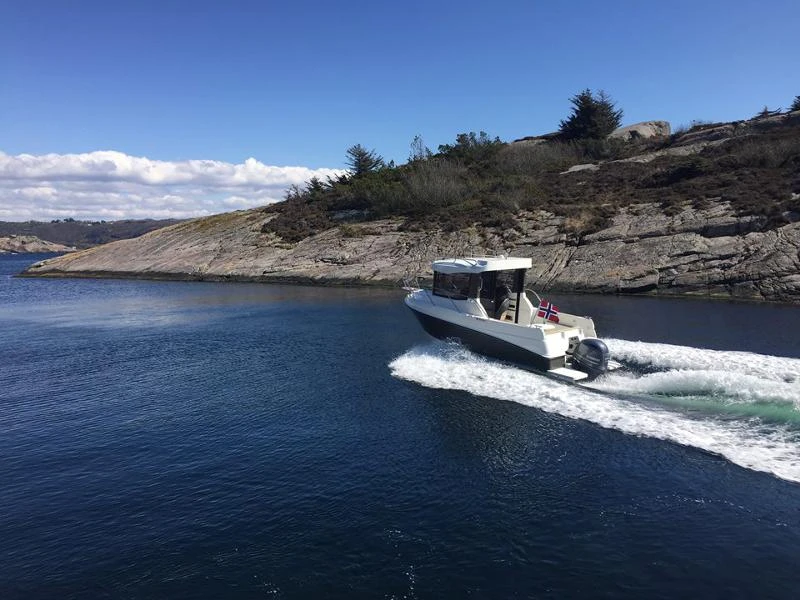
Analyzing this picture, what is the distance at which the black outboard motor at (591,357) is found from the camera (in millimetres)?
18984

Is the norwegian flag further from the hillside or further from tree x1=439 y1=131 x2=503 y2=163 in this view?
tree x1=439 y1=131 x2=503 y2=163

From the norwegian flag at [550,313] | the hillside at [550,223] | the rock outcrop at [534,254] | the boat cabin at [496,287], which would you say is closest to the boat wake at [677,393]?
the boat cabin at [496,287]

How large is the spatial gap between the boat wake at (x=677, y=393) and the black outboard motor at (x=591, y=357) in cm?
41

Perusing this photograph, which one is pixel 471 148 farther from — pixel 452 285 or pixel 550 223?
pixel 452 285

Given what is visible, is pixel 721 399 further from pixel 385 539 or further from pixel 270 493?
pixel 270 493

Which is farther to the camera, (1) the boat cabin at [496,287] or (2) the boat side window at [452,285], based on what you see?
(2) the boat side window at [452,285]

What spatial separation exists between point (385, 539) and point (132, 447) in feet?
28.5

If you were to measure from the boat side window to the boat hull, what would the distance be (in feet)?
3.84

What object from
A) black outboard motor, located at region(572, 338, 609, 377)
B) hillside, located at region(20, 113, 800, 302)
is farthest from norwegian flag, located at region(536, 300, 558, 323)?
hillside, located at region(20, 113, 800, 302)

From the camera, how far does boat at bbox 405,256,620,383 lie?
19.6 meters

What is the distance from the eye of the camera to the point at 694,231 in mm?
43438

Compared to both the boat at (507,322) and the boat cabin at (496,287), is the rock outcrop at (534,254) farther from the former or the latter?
Answer: the boat at (507,322)

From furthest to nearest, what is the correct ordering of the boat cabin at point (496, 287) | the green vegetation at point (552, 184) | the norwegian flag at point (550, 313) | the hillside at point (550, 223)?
the green vegetation at point (552, 184), the hillside at point (550, 223), the boat cabin at point (496, 287), the norwegian flag at point (550, 313)

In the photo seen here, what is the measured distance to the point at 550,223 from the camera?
5328 centimetres
